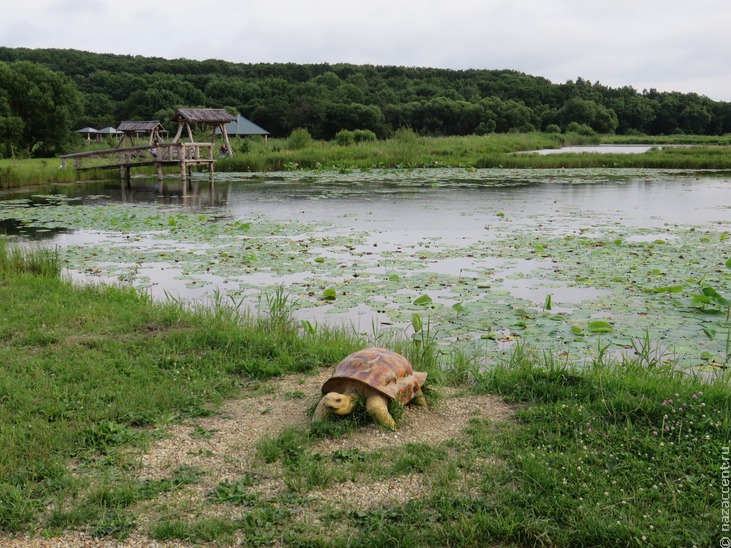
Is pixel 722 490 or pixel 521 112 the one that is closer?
pixel 722 490

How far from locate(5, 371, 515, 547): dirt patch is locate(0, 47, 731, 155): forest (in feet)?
126

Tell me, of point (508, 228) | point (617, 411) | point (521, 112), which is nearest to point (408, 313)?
point (617, 411)

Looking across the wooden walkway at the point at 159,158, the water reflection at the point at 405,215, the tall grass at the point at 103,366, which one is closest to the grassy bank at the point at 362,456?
the tall grass at the point at 103,366

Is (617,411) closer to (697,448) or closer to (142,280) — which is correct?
(697,448)

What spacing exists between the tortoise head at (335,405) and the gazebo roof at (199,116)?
A: 89.1 ft

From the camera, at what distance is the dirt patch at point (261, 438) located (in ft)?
10.3

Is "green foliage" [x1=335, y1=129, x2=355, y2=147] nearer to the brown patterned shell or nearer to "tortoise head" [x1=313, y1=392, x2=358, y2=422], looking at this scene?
the brown patterned shell

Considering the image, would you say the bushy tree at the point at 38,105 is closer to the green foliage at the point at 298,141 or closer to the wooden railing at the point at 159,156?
the wooden railing at the point at 159,156

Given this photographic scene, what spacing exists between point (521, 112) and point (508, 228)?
62155mm

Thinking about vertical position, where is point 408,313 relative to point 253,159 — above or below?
below

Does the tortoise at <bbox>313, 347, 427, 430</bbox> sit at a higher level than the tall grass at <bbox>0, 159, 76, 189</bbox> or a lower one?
lower

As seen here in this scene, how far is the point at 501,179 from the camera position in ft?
83.9


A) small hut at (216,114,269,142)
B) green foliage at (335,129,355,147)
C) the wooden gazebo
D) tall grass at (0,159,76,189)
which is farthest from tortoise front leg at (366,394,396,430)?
small hut at (216,114,269,142)

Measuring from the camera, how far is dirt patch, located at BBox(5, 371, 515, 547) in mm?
3131
